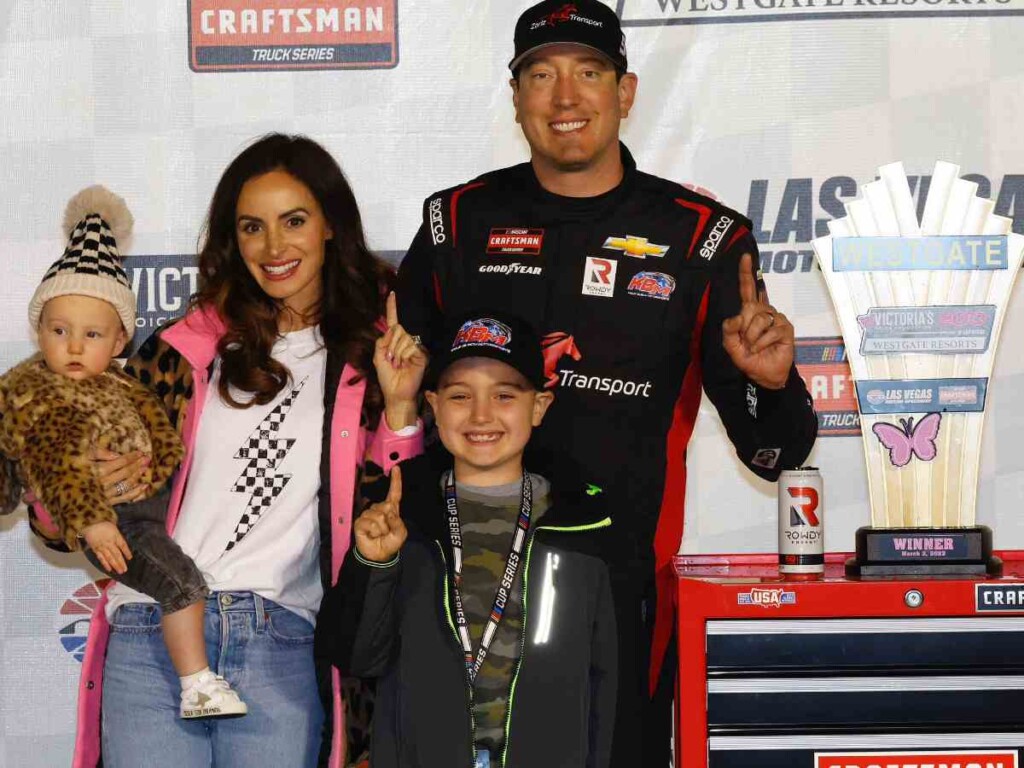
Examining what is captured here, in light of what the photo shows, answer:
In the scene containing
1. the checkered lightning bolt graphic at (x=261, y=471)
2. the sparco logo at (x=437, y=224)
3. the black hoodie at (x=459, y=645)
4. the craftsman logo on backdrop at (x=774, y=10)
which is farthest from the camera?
the craftsman logo on backdrop at (x=774, y=10)

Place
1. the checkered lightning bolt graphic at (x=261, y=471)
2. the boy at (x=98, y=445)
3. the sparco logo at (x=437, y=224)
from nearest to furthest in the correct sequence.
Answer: the boy at (x=98, y=445) < the checkered lightning bolt graphic at (x=261, y=471) < the sparco logo at (x=437, y=224)

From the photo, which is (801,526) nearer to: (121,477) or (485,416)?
(485,416)

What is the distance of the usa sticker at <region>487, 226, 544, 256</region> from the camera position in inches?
105

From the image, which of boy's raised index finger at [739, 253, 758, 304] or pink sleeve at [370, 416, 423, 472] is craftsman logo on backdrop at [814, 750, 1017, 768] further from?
pink sleeve at [370, 416, 423, 472]

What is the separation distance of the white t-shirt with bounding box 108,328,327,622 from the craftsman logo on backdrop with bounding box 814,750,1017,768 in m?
0.99

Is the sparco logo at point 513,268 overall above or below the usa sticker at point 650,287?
above

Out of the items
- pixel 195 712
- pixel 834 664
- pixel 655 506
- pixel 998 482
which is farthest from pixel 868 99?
pixel 195 712

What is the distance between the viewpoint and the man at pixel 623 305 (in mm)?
2557

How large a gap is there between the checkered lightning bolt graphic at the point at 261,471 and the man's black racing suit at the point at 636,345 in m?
0.36

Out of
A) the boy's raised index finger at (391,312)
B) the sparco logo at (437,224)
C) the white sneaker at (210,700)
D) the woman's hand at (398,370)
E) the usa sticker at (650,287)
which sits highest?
the sparco logo at (437,224)

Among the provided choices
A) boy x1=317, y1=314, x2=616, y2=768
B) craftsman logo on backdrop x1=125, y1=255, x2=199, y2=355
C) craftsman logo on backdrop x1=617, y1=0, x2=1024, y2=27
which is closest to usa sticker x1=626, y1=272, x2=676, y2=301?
boy x1=317, y1=314, x2=616, y2=768

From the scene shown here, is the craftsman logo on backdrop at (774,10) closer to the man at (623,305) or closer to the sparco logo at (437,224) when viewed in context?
the man at (623,305)

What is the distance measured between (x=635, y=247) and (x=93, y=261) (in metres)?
1.04

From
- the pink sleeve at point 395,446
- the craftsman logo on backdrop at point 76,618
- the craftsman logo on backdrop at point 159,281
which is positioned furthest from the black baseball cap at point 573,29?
the craftsman logo on backdrop at point 76,618
